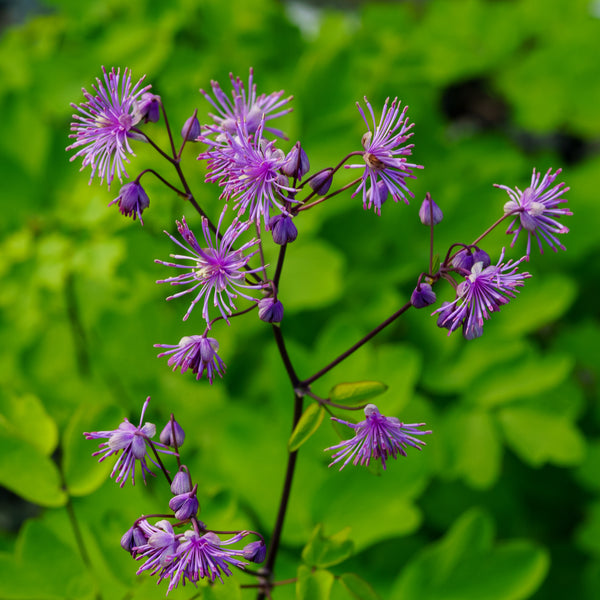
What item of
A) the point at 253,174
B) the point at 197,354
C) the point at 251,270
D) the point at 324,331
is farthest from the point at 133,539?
the point at 324,331

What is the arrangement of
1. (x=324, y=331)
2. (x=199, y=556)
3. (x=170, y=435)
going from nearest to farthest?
(x=199, y=556), (x=170, y=435), (x=324, y=331)

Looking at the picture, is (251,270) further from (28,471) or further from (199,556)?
(28,471)

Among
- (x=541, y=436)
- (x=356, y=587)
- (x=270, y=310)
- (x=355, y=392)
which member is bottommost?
(x=541, y=436)

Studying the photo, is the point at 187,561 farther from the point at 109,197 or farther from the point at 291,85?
the point at 291,85

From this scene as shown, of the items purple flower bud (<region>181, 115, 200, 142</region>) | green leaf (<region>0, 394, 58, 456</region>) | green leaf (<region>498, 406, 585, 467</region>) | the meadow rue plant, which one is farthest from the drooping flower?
green leaf (<region>498, 406, 585, 467</region>)

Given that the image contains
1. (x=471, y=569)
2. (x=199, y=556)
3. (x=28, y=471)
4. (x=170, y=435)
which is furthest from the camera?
(x=471, y=569)

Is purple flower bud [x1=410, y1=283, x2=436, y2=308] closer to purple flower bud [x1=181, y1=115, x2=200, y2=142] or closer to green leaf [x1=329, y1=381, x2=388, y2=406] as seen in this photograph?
green leaf [x1=329, y1=381, x2=388, y2=406]
